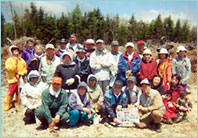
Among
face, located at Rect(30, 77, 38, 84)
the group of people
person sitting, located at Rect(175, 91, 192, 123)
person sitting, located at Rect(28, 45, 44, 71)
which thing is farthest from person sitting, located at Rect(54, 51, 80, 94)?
person sitting, located at Rect(175, 91, 192, 123)

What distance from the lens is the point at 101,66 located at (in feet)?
15.0

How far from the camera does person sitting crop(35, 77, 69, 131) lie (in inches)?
141

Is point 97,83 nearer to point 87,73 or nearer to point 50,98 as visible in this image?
point 87,73

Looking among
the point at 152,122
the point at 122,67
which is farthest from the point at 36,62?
the point at 152,122

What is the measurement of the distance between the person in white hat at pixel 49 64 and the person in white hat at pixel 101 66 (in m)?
0.96

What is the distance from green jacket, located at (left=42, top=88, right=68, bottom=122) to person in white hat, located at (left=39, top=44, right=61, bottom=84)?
0.68 m

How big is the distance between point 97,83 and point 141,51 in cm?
173

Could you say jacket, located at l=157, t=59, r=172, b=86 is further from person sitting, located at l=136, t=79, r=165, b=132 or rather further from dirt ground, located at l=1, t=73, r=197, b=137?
dirt ground, located at l=1, t=73, r=197, b=137

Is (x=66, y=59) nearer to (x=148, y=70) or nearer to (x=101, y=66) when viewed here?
(x=101, y=66)

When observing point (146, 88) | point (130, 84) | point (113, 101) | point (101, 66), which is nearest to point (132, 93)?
point (130, 84)

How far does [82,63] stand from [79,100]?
1.09 m

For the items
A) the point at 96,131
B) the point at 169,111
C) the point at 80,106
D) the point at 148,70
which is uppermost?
the point at 148,70

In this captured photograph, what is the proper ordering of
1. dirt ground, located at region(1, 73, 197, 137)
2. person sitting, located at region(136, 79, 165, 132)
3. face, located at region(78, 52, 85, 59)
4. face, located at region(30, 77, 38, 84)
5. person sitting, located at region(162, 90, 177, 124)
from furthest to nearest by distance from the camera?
face, located at region(78, 52, 85, 59) → person sitting, located at region(162, 90, 177, 124) → face, located at region(30, 77, 38, 84) → person sitting, located at region(136, 79, 165, 132) → dirt ground, located at region(1, 73, 197, 137)

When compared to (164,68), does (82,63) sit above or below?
above
